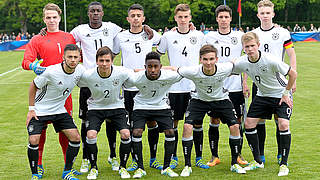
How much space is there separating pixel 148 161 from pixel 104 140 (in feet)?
6.19

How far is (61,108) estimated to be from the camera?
6500 mm

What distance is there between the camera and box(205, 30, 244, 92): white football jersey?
7066mm

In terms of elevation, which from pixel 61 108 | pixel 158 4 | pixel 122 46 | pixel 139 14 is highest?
pixel 158 4

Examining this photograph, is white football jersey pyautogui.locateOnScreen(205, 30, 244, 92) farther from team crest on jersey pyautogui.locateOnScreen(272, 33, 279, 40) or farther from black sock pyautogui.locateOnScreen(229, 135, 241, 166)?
black sock pyautogui.locateOnScreen(229, 135, 241, 166)

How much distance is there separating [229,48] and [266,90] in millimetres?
914

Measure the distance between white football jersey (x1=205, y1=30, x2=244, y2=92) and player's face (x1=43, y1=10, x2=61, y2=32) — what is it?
239cm

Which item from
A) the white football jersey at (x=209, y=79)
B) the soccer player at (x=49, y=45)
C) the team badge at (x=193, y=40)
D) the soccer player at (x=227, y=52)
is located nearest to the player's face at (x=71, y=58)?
the soccer player at (x=49, y=45)

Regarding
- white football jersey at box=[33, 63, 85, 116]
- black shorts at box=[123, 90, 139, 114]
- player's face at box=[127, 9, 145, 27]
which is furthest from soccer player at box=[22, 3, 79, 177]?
player's face at box=[127, 9, 145, 27]

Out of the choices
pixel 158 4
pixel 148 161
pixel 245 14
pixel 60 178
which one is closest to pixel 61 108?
pixel 60 178

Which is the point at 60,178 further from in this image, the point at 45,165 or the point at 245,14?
the point at 245,14

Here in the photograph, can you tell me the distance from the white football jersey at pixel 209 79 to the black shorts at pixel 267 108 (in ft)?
1.66

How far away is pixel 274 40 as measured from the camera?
22.8 feet

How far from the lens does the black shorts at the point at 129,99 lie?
7109 mm

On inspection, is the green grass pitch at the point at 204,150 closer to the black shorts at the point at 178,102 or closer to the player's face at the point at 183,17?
the black shorts at the point at 178,102
